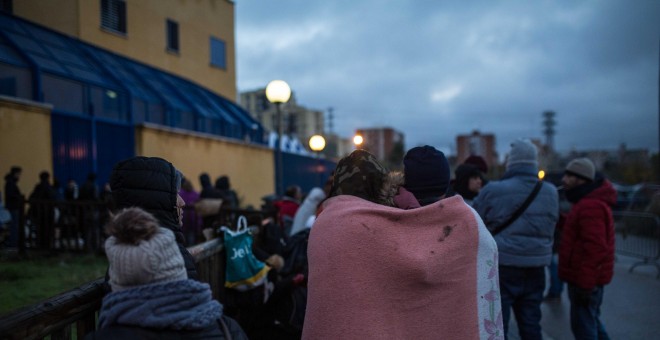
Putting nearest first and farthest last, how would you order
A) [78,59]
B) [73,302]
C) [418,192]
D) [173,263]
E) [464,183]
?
[173,263]
[73,302]
[418,192]
[464,183]
[78,59]

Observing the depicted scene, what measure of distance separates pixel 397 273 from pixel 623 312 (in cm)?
592

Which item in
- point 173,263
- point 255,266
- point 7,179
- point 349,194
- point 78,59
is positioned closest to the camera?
point 173,263

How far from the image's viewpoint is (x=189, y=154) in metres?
16.3

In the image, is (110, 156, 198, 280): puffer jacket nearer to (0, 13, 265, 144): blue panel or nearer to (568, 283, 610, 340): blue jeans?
(568, 283, 610, 340): blue jeans

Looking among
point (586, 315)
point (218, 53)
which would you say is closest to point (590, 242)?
point (586, 315)

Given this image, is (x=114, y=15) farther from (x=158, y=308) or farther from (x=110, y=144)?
(x=158, y=308)

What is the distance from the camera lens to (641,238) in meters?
10.9

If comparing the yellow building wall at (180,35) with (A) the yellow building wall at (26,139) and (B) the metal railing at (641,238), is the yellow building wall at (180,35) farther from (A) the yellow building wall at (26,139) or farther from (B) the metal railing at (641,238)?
(B) the metal railing at (641,238)

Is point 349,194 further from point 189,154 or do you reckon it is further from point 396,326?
point 189,154

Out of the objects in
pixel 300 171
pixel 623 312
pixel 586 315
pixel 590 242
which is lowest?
pixel 623 312

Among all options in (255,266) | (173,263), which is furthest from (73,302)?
(255,266)

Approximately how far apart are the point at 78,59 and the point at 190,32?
8.73 m

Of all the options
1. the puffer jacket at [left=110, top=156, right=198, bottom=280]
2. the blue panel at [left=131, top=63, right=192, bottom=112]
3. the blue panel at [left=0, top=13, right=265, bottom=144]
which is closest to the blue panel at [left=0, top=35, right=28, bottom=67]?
the blue panel at [left=0, top=13, right=265, bottom=144]

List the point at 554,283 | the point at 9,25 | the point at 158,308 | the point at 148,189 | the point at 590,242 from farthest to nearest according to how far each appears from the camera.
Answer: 1. the point at 9,25
2. the point at 554,283
3. the point at 590,242
4. the point at 148,189
5. the point at 158,308
